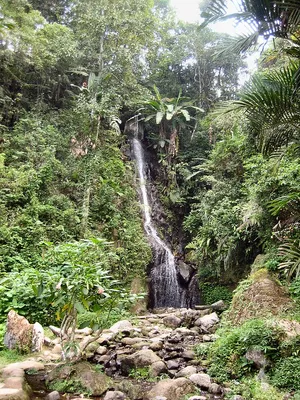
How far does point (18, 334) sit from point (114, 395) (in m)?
1.96

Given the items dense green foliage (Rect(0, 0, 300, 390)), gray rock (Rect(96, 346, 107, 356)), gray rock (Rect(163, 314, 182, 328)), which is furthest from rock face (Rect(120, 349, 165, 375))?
gray rock (Rect(163, 314, 182, 328))

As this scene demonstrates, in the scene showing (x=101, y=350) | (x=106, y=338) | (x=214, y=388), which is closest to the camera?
(x=214, y=388)

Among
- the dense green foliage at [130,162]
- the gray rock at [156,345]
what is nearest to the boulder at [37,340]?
the dense green foliage at [130,162]

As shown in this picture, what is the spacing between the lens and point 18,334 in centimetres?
459

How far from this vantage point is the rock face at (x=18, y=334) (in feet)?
14.9

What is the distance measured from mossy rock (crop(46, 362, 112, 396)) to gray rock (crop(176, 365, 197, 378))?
0.92 m

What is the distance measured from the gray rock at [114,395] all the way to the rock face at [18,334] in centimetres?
173

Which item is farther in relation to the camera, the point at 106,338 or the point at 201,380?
the point at 106,338

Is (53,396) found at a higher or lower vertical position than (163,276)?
lower

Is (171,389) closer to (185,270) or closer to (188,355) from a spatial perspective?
(188,355)

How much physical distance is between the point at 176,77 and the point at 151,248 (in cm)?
1099

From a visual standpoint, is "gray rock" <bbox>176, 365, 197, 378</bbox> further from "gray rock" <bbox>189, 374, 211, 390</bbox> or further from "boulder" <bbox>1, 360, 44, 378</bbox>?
"boulder" <bbox>1, 360, 44, 378</bbox>

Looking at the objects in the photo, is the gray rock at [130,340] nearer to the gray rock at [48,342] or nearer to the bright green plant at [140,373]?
the bright green plant at [140,373]

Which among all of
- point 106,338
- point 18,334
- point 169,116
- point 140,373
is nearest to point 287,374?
point 140,373
